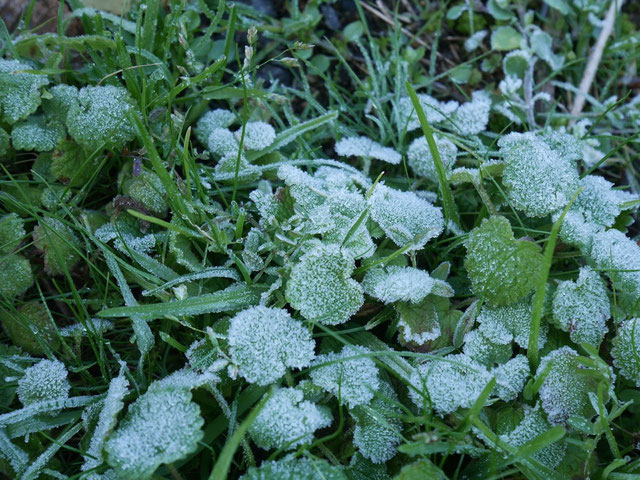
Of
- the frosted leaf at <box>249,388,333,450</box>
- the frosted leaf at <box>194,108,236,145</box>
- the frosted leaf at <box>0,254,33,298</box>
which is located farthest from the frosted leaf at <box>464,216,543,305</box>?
the frosted leaf at <box>0,254,33,298</box>

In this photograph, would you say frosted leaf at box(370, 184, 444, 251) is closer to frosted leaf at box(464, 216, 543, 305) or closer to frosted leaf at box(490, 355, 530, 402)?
frosted leaf at box(464, 216, 543, 305)

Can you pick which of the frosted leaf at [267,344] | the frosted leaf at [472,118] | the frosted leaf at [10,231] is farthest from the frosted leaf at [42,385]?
the frosted leaf at [472,118]

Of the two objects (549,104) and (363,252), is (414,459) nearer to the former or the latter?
(363,252)

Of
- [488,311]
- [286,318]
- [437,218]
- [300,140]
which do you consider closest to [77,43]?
[300,140]

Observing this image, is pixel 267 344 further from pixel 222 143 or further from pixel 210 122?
pixel 210 122

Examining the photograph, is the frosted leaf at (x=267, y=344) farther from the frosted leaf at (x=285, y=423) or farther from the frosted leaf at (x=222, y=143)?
the frosted leaf at (x=222, y=143)

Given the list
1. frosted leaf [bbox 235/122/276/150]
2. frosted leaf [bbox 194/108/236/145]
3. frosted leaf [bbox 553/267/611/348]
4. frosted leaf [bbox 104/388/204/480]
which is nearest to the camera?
frosted leaf [bbox 104/388/204/480]

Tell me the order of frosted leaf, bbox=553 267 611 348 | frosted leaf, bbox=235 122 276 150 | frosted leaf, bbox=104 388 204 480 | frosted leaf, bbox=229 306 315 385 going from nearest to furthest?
frosted leaf, bbox=104 388 204 480
frosted leaf, bbox=229 306 315 385
frosted leaf, bbox=553 267 611 348
frosted leaf, bbox=235 122 276 150

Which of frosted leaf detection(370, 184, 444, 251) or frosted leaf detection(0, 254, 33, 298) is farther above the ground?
frosted leaf detection(370, 184, 444, 251)
